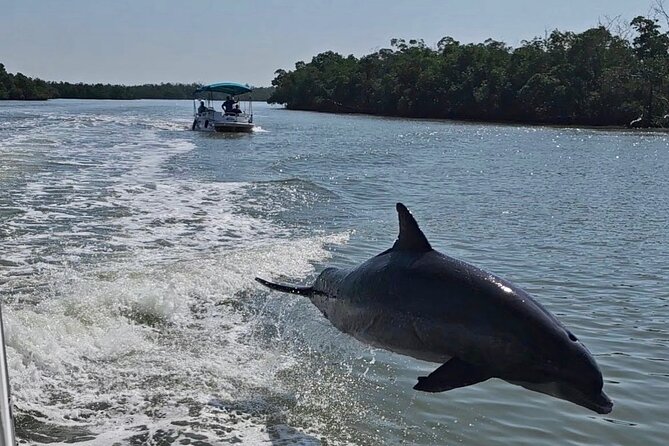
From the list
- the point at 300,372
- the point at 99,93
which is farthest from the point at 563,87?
the point at 99,93

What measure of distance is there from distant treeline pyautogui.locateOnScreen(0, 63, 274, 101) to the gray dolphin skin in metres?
75.8

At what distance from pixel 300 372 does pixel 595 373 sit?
3.05 meters

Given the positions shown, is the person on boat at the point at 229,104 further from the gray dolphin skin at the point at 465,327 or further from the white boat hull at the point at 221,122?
the gray dolphin skin at the point at 465,327

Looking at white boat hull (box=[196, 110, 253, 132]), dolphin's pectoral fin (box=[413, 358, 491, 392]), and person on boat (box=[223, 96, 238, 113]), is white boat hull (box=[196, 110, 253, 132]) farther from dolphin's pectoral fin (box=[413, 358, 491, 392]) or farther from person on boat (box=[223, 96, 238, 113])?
dolphin's pectoral fin (box=[413, 358, 491, 392])

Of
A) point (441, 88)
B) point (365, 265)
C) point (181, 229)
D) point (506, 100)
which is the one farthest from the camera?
point (441, 88)

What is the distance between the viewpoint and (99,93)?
131125 mm

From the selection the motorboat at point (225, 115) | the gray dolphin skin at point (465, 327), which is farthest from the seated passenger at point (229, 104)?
the gray dolphin skin at point (465, 327)

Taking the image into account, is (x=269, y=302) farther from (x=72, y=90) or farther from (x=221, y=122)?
(x=72, y=90)

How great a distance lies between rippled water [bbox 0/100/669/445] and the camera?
202 inches

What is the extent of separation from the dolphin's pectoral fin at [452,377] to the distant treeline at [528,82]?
61.4 metres

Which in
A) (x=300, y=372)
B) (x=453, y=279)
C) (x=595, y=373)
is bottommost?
(x=300, y=372)

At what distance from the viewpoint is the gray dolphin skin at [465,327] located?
11.3ft

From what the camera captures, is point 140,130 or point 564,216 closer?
point 564,216

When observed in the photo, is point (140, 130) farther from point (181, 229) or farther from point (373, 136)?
point (181, 229)
